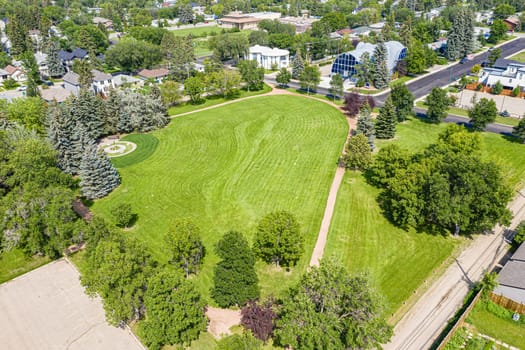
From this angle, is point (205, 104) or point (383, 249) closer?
point (383, 249)

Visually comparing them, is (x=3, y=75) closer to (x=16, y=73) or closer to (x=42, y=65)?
(x=16, y=73)

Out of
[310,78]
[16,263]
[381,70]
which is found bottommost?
[16,263]

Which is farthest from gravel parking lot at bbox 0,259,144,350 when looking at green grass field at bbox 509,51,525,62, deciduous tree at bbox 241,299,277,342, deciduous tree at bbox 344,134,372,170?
green grass field at bbox 509,51,525,62

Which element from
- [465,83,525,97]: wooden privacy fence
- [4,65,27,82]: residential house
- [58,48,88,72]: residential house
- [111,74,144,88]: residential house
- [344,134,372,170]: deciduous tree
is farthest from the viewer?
[58,48,88,72]: residential house

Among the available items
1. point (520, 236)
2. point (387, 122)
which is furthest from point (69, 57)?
point (520, 236)

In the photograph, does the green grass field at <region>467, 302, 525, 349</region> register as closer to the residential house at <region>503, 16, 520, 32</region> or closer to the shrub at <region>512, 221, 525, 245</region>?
the shrub at <region>512, 221, 525, 245</region>

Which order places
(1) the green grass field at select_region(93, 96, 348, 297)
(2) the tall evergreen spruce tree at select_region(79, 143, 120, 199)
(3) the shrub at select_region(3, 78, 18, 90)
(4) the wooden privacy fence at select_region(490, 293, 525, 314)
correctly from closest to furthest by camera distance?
(4) the wooden privacy fence at select_region(490, 293, 525, 314) < (1) the green grass field at select_region(93, 96, 348, 297) < (2) the tall evergreen spruce tree at select_region(79, 143, 120, 199) < (3) the shrub at select_region(3, 78, 18, 90)
